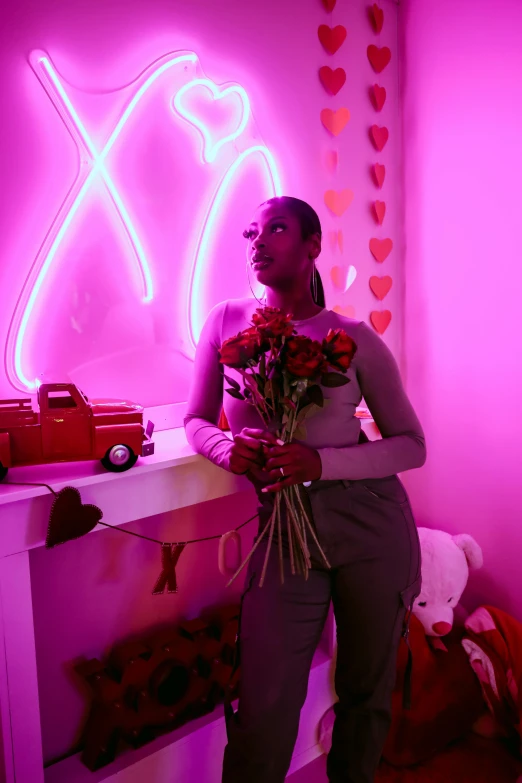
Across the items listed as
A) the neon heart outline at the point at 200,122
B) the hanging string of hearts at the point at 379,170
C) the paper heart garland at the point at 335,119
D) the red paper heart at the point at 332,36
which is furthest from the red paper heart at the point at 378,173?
the neon heart outline at the point at 200,122

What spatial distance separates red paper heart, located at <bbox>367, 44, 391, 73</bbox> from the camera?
8.33ft

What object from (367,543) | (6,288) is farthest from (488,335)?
(6,288)

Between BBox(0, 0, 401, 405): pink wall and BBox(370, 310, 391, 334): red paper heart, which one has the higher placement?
BBox(0, 0, 401, 405): pink wall

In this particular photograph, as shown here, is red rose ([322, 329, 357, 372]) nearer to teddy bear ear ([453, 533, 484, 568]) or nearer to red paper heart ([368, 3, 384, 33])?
teddy bear ear ([453, 533, 484, 568])

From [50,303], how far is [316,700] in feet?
5.63

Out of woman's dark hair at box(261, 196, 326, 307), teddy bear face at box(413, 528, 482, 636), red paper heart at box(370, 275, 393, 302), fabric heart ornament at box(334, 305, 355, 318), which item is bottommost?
teddy bear face at box(413, 528, 482, 636)

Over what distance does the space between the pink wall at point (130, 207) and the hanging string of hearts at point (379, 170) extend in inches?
6.2

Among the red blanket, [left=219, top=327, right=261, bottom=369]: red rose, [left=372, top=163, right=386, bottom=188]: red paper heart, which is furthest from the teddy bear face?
[left=372, top=163, right=386, bottom=188]: red paper heart

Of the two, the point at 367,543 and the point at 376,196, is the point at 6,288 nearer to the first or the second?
the point at 367,543

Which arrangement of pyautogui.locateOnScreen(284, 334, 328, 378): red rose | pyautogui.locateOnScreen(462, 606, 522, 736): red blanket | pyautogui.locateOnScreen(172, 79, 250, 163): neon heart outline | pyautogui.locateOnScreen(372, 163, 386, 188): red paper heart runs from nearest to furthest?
pyautogui.locateOnScreen(284, 334, 328, 378): red rose
pyautogui.locateOnScreen(172, 79, 250, 163): neon heart outline
pyautogui.locateOnScreen(462, 606, 522, 736): red blanket
pyautogui.locateOnScreen(372, 163, 386, 188): red paper heart

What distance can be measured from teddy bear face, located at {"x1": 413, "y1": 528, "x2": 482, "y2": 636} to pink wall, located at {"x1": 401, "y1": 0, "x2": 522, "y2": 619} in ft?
0.92

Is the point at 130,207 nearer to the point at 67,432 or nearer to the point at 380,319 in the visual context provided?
the point at 67,432

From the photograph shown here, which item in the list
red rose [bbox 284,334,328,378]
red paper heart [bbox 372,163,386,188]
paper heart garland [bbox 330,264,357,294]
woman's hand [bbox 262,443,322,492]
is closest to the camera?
red rose [bbox 284,334,328,378]

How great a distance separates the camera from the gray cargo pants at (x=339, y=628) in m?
1.36
